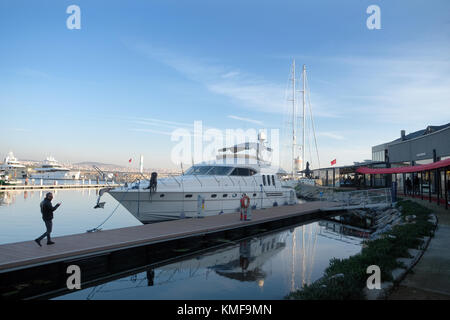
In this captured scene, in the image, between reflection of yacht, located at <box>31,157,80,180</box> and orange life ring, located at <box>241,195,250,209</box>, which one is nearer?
orange life ring, located at <box>241,195,250,209</box>

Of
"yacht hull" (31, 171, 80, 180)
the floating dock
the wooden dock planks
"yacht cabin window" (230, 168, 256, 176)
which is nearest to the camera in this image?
the floating dock

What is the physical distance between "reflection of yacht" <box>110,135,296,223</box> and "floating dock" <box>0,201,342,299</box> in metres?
1.41

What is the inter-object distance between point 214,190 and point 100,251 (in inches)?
315

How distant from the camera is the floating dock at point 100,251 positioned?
6742 millimetres

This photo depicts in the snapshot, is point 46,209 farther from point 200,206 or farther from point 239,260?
point 200,206

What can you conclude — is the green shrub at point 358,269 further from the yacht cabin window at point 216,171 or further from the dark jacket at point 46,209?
the yacht cabin window at point 216,171

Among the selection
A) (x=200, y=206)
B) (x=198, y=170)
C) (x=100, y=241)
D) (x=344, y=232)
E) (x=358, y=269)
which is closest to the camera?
(x=358, y=269)

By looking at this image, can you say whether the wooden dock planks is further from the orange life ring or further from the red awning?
the red awning

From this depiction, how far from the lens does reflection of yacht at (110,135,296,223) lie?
1342cm

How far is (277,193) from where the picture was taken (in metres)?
20.4

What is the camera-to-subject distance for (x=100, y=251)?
812 centimetres

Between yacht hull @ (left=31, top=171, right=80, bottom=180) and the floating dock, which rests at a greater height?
yacht hull @ (left=31, top=171, right=80, bottom=180)

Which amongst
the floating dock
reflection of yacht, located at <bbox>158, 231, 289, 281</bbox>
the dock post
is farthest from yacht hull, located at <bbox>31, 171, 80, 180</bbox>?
reflection of yacht, located at <bbox>158, 231, 289, 281</bbox>

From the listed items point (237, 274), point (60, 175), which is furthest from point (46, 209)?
point (60, 175)
